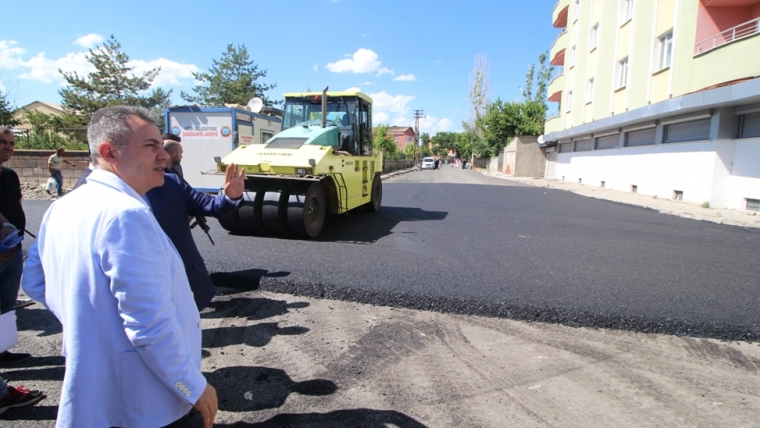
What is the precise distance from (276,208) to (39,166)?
42.9ft

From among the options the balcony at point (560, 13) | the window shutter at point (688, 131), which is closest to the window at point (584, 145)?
the window shutter at point (688, 131)

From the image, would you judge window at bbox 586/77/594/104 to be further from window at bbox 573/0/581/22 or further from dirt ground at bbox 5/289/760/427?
dirt ground at bbox 5/289/760/427

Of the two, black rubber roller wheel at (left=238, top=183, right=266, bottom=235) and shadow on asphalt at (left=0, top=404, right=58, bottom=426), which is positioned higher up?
black rubber roller wheel at (left=238, top=183, right=266, bottom=235)

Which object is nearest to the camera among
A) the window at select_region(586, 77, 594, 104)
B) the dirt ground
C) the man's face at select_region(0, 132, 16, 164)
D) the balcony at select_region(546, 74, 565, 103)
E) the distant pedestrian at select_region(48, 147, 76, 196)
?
the dirt ground

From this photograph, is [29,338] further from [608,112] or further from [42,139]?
[608,112]

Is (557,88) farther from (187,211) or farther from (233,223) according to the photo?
(187,211)

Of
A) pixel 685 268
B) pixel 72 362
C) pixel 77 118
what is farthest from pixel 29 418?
pixel 77 118

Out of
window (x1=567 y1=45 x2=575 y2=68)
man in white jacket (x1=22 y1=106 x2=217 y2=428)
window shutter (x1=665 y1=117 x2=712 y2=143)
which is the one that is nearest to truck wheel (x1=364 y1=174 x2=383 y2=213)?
man in white jacket (x1=22 y1=106 x2=217 y2=428)

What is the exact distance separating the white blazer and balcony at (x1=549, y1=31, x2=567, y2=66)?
96.0 ft

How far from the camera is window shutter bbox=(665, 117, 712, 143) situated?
12.7 meters

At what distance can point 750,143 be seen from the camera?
36.3 feet

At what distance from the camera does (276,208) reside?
674cm

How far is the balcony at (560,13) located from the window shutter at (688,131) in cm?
1448

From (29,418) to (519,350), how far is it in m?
3.32
